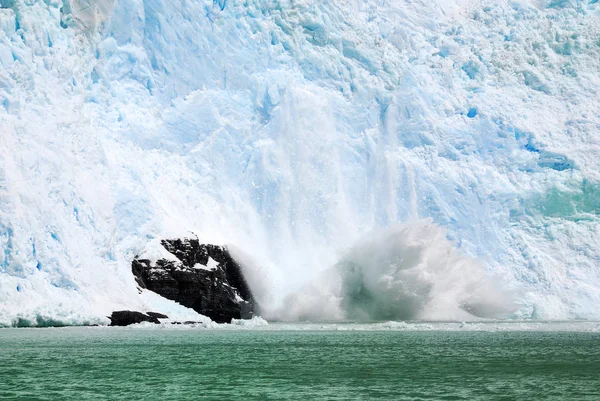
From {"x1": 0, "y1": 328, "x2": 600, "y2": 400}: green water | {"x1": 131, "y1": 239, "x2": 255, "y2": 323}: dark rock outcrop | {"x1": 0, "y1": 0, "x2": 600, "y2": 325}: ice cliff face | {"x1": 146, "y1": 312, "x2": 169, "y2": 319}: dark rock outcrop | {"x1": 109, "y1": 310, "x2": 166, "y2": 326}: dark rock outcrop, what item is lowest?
{"x1": 0, "y1": 328, "x2": 600, "y2": 400}: green water

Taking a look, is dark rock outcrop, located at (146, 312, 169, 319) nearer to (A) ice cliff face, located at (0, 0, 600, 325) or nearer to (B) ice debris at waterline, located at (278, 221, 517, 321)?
(A) ice cliff face, located at (0, 0, 600, 325)

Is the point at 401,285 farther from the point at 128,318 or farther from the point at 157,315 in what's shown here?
the point at 128,318

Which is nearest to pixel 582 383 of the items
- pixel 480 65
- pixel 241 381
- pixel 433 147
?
pixel 241 381

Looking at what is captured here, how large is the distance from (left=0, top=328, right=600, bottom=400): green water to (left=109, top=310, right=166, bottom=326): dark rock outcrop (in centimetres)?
347

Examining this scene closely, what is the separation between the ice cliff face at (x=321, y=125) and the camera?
3875 centimetres

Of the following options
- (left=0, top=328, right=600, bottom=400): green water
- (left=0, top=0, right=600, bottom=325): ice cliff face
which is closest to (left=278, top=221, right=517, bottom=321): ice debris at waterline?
(left=0, top=0, right=600, bottom=325): ice cliff face

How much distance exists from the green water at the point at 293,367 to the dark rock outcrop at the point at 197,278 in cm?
640

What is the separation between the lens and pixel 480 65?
50.8 m

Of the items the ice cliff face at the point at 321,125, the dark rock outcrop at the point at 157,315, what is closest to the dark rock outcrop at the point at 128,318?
the dark rock outcrop at the point at 157,315

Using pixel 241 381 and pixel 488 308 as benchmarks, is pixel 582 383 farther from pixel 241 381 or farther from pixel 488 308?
pixel 488 308

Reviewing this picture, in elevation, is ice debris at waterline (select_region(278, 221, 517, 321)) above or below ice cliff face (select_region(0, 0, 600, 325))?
below

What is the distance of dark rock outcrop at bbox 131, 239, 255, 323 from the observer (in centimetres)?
3825

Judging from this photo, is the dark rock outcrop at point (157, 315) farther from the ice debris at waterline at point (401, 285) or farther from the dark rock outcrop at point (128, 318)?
the ice debris at waterline at point (401, 285)

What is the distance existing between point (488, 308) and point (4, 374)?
101 ft
